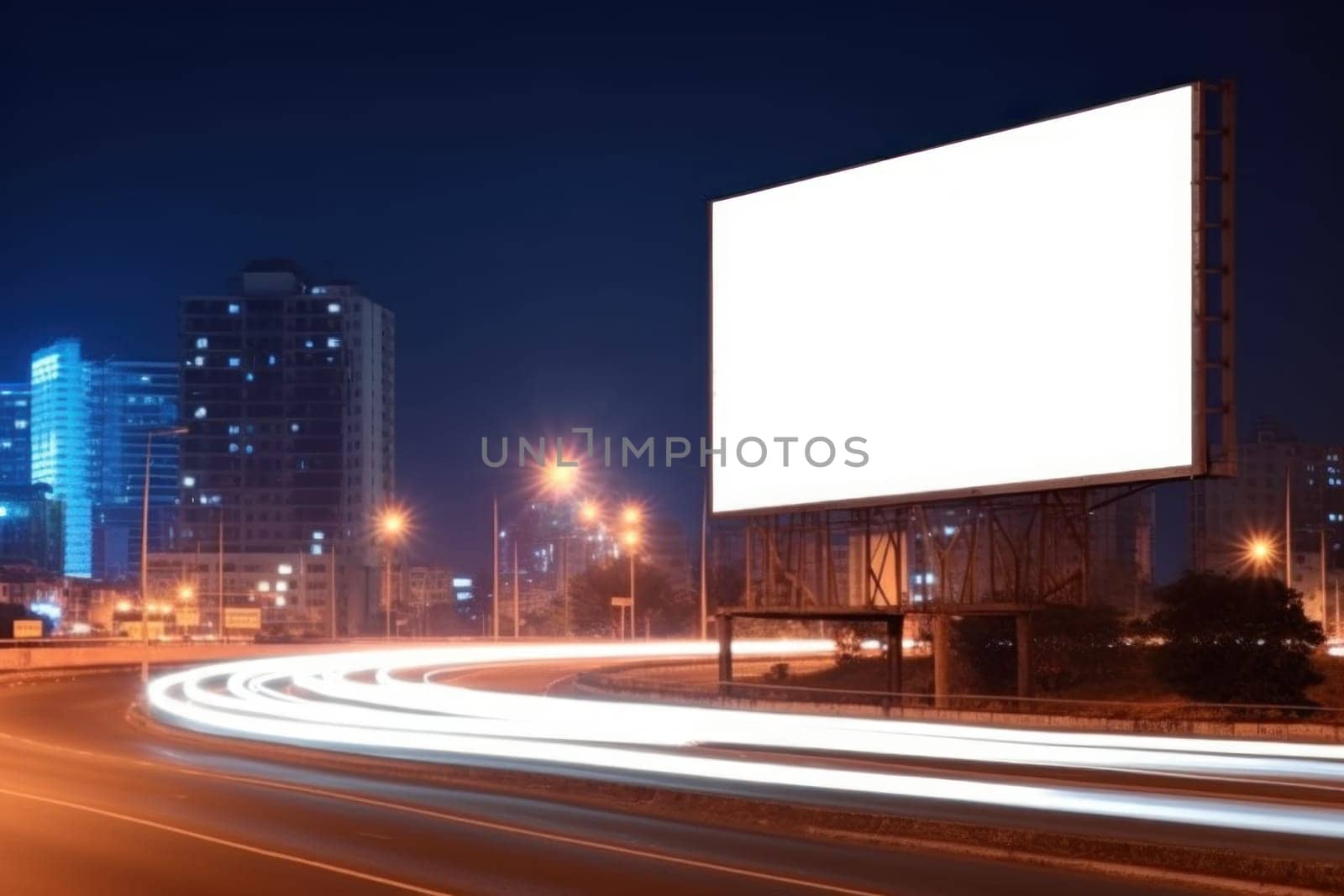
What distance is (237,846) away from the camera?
1841cm

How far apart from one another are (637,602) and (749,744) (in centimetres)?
7783

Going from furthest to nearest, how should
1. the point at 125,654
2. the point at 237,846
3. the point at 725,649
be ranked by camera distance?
the point at 125,654 → the point at 725,649 → the point at 237,846

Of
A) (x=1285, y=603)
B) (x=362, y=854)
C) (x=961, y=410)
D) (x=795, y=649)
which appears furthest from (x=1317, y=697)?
(x=795, y=649)

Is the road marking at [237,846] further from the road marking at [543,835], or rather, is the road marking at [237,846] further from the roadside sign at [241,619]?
the roadside sign at [241,619]

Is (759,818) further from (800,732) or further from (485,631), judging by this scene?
(485,631)

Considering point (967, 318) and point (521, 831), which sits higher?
point (967, 318)

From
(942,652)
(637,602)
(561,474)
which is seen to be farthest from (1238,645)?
(637,602)

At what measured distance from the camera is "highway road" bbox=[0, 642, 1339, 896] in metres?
15.9

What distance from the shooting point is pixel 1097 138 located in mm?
35625

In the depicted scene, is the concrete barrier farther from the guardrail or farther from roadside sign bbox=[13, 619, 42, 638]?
the guardrail

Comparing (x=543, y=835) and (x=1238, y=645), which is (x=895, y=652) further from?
Answer: (x=543, y=835)

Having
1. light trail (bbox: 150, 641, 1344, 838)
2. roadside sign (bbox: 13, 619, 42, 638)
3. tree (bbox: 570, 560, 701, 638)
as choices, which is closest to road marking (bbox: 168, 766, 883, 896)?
light trail (bbox: 150, 641, 1344, 838)

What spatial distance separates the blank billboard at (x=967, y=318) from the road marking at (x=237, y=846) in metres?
21.4

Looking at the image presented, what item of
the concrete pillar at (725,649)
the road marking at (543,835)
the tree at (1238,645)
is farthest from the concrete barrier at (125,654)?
the road marking at (543,835)
